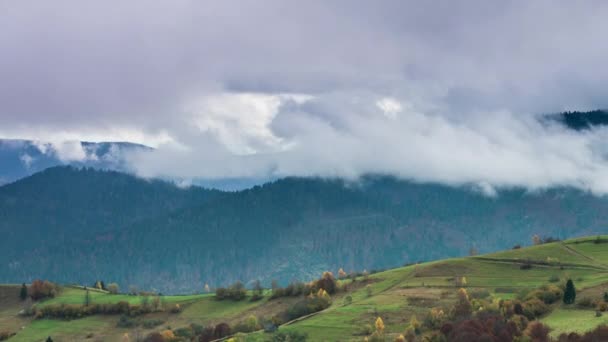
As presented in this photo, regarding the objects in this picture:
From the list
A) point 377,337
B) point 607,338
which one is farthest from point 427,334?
point 607,338

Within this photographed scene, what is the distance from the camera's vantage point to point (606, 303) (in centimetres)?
19038

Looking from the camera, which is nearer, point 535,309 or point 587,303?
point 535,309

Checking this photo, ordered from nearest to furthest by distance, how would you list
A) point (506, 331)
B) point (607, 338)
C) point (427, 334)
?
point (607, 338) < point (506, 331) < point (427, 334)

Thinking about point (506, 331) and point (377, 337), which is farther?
point (377, 337)

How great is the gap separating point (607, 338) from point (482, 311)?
52014 mm

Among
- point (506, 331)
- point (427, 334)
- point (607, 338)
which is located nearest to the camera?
point (607, 338)

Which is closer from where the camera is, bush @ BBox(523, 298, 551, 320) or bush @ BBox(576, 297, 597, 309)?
bush @ BBox(523, 298, 551, 320)

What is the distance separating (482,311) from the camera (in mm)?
197625

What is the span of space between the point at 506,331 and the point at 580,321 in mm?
16801

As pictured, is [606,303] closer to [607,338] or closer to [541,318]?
[541,318]

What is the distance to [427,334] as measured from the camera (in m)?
187

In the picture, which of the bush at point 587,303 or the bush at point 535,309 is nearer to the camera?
the bush at point 535,309

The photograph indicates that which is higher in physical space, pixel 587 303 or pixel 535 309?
pixel 587 303

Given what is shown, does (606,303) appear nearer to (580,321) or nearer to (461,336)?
(580,321)
